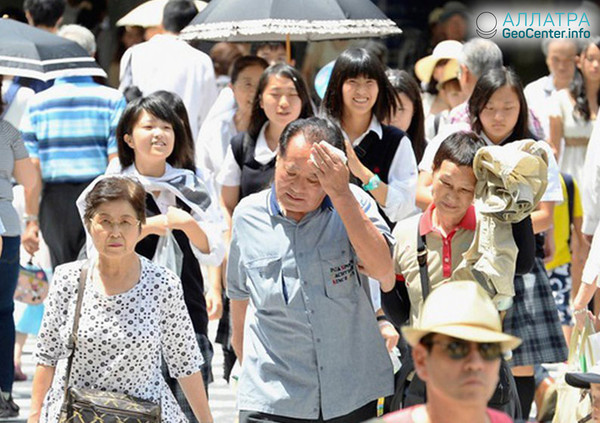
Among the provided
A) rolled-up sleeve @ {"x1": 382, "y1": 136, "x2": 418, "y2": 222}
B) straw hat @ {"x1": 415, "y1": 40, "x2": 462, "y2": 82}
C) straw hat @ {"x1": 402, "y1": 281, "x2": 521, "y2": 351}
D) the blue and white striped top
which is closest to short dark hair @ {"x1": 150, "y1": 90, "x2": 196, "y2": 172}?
rolled-up sleeve @ {"x1": 382, "y1": 136, "x2": 418, "y2": 222}

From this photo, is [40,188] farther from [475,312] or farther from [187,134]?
[475,312]

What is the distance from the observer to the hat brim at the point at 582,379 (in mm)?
5695

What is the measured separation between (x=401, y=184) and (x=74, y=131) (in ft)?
8.06

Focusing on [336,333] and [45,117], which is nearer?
[336,333]

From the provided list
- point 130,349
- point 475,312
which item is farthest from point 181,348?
point 475,312

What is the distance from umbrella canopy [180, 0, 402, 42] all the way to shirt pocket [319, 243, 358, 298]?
10.1 feet

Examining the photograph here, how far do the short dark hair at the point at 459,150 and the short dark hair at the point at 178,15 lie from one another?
15.9 ft

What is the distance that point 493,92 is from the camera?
277 inches

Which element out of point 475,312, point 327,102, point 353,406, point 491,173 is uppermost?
point 327,102

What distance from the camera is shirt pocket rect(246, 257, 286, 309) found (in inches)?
206

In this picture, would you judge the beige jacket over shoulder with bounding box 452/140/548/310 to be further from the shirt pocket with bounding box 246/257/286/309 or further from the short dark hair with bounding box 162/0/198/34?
the short dark hair with bounding box 162/0/198/34

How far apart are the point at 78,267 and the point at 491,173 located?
5.60 ft

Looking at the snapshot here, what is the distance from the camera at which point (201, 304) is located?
6871 mm

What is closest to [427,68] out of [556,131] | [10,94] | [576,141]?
[556,131]
